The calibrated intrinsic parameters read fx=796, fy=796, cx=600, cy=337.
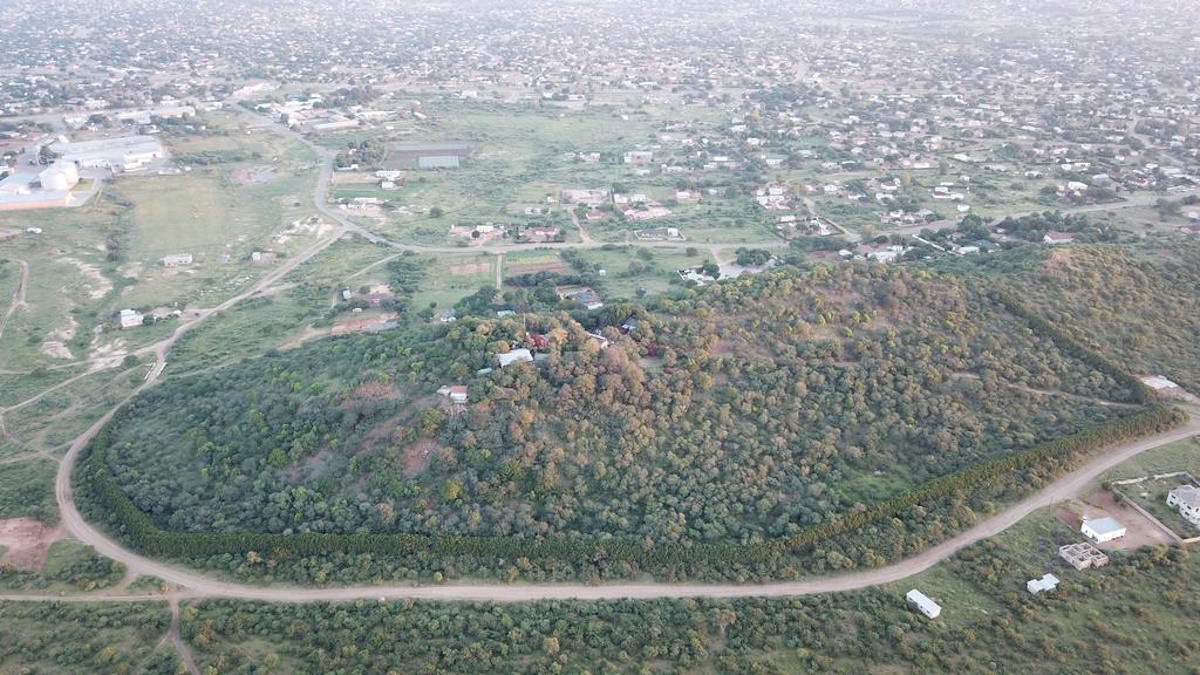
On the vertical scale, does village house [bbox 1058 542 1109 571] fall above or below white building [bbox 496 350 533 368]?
below

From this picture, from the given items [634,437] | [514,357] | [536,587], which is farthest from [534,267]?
[536,587]

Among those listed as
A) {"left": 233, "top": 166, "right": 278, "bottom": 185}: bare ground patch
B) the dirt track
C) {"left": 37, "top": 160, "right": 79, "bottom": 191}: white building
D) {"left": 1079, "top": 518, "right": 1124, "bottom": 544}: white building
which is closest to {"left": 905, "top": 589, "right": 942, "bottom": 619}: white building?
the dirt track

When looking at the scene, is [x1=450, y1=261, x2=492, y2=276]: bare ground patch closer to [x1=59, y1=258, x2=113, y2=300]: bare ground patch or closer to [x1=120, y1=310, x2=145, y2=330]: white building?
[x1=120, y1=310, x2=145, y2=330]: white building

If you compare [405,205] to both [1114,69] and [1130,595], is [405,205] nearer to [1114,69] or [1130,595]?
[1130,595]

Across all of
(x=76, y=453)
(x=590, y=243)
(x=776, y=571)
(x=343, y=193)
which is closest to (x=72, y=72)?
(x=343, y=193)

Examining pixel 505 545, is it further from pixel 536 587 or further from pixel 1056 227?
pixel 1056 227
